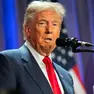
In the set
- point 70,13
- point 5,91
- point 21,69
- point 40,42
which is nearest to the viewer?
point 5,91

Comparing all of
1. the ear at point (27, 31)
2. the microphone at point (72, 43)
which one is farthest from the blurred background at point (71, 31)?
the microphone at point (72, 43)

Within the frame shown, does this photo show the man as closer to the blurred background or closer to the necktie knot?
the necktie knot

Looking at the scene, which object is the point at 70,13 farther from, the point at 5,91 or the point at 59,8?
the point at 5,91

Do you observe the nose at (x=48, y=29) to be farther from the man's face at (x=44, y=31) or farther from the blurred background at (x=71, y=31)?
the blurred background at (x=71, y=31)

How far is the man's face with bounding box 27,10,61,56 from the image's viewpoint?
72.3 inches

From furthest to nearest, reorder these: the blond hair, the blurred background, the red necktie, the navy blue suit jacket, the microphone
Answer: the blurred background
the blond hair
the red necktie
the navy blue suit jacket
the microphone

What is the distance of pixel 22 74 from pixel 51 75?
203 mm

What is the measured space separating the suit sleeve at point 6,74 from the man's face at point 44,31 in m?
0.25

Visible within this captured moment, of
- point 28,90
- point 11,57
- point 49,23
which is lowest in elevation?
point 28,90

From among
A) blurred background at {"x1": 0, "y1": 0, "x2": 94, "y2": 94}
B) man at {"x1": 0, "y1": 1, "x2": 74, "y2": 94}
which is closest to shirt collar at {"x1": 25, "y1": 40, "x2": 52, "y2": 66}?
man at {"x1": 0, "y1": 1, "x2": 74, "y2": 94}

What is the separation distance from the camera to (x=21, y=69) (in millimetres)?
1718

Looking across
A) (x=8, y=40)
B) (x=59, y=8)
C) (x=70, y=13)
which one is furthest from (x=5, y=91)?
(x=70, y=13)

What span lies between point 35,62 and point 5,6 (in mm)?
1060

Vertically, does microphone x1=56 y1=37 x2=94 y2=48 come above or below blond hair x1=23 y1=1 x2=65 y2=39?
below
